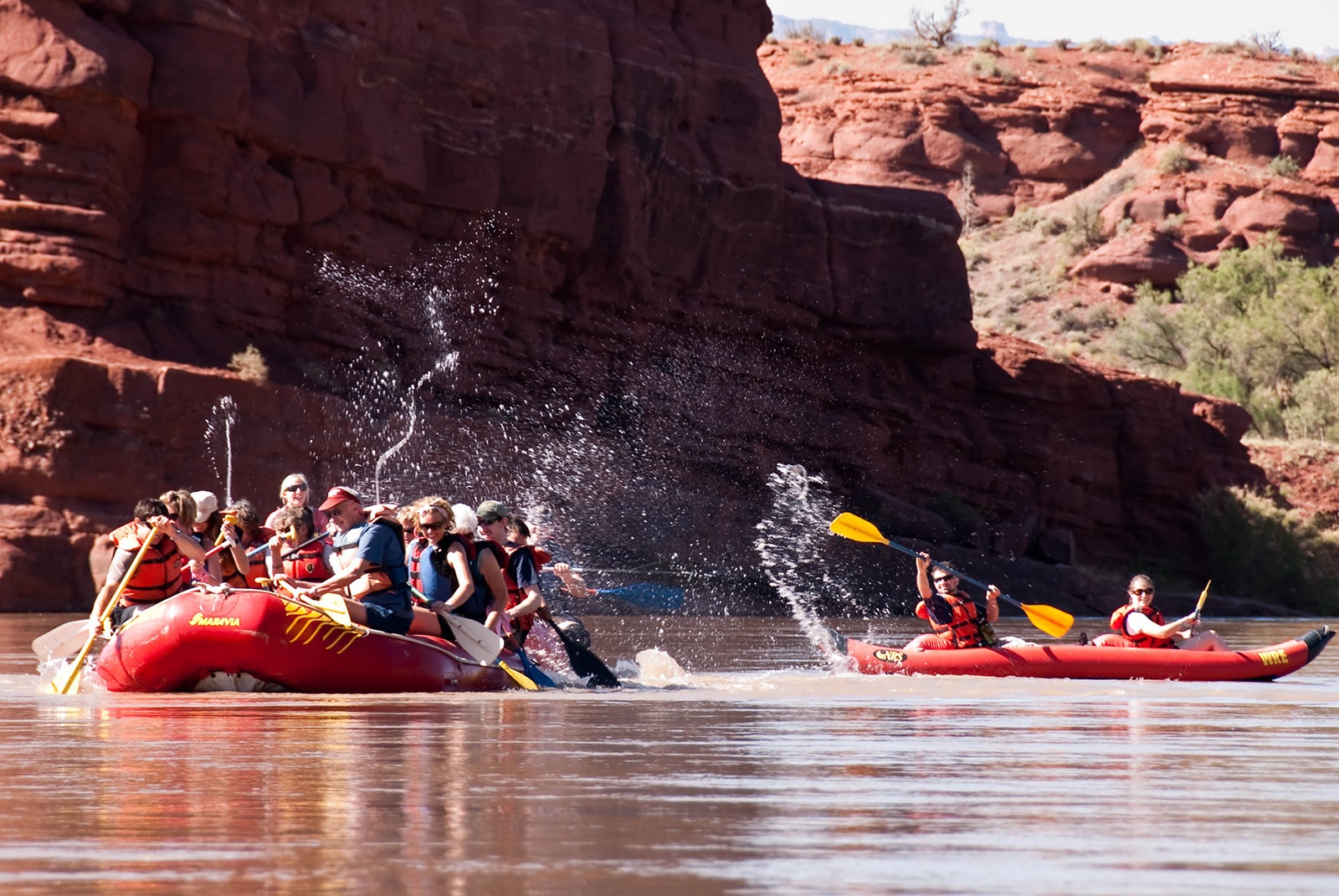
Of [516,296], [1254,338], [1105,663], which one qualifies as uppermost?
[1254,338]

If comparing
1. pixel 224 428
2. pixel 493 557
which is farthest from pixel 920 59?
pixel 493 557

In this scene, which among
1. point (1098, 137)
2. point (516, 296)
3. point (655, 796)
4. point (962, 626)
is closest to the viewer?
point (655, 796)

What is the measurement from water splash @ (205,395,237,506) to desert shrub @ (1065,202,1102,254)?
46.4 meters

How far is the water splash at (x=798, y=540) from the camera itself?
39.6m

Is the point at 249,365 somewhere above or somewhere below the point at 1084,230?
below

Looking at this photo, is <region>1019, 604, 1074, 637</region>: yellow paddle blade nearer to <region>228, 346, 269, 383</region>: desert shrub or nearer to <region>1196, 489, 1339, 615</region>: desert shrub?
<region>228, 346, 269, 383</region>: desert shrub

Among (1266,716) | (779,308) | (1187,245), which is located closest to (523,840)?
(1266,716)

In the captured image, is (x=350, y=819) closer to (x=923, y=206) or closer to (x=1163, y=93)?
(x=923, y=206)

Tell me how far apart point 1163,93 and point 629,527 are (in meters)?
48.5

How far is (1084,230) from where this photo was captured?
73125 mm

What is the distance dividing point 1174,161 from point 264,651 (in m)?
66.4

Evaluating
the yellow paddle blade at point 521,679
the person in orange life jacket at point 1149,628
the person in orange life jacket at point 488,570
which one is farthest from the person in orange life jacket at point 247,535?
the person in orange life jacket at point 1149,628

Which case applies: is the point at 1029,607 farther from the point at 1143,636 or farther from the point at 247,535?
the point at 247,535

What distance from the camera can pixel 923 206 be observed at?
48.7 metres
